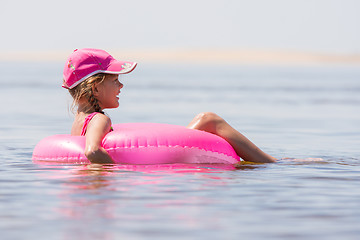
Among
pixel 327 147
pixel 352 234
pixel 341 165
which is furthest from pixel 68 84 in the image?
pixel 327 147

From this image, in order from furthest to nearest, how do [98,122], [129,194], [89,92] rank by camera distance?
[89,92] < [98,122] < [129,194]

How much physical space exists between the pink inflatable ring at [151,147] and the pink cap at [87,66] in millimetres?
503

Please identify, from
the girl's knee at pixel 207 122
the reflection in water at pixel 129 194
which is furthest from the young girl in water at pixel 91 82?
the girl's knee at pixel 207 122

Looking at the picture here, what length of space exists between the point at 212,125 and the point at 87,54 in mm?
1268

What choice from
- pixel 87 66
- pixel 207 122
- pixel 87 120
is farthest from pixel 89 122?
pixel 207 122

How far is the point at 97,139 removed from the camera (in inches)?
240

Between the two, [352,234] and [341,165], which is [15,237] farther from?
[341,165]

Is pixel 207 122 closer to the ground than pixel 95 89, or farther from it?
closer to the ground

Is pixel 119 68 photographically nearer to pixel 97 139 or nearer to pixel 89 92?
pixel 89 92

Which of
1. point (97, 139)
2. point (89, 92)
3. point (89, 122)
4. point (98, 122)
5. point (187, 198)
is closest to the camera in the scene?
point (187, 198)

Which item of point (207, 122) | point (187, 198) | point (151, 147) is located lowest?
point (187, 198)

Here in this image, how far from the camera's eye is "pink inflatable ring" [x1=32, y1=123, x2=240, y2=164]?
20.8 ft

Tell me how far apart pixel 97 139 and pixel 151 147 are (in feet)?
1.71

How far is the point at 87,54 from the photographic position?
6543mm
